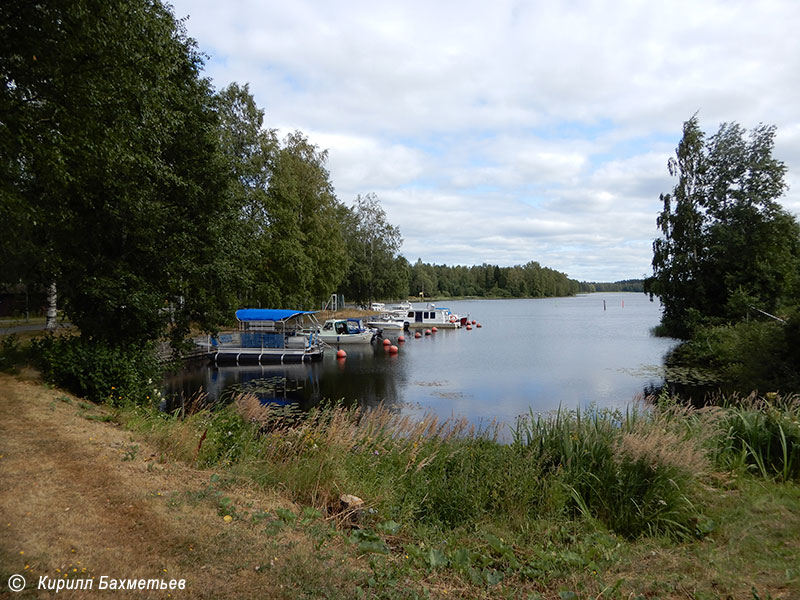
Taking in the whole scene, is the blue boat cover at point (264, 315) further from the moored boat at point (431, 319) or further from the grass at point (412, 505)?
the moored boat at point (431, 319)

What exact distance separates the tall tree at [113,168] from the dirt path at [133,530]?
408 centimetres

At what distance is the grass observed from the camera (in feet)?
12.2

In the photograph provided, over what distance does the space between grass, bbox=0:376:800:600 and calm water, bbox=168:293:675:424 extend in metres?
5.78

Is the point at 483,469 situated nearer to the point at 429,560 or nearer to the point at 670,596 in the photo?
the point at 429,560

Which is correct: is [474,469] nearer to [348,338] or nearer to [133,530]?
[133,530]

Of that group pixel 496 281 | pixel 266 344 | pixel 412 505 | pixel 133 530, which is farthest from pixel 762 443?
pixel 496 281

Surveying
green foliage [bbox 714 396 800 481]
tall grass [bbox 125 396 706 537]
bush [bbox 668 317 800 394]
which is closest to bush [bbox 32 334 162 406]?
tall grass [bbox 125 396 706 537]

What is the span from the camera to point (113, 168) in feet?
32.7

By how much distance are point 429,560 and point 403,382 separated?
1849 centimetres

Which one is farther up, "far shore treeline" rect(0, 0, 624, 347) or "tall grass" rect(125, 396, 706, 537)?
"far shore treeline" rect(0, 0, 624, 347)

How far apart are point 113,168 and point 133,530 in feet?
27.2

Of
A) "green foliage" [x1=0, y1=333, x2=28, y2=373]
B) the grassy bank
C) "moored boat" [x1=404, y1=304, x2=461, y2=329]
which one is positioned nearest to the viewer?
the grassy bank

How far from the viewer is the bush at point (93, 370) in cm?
1050

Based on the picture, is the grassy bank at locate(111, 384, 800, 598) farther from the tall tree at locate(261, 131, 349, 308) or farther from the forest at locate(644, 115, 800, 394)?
the tall tree at locate(261, 131, 349, 308)
